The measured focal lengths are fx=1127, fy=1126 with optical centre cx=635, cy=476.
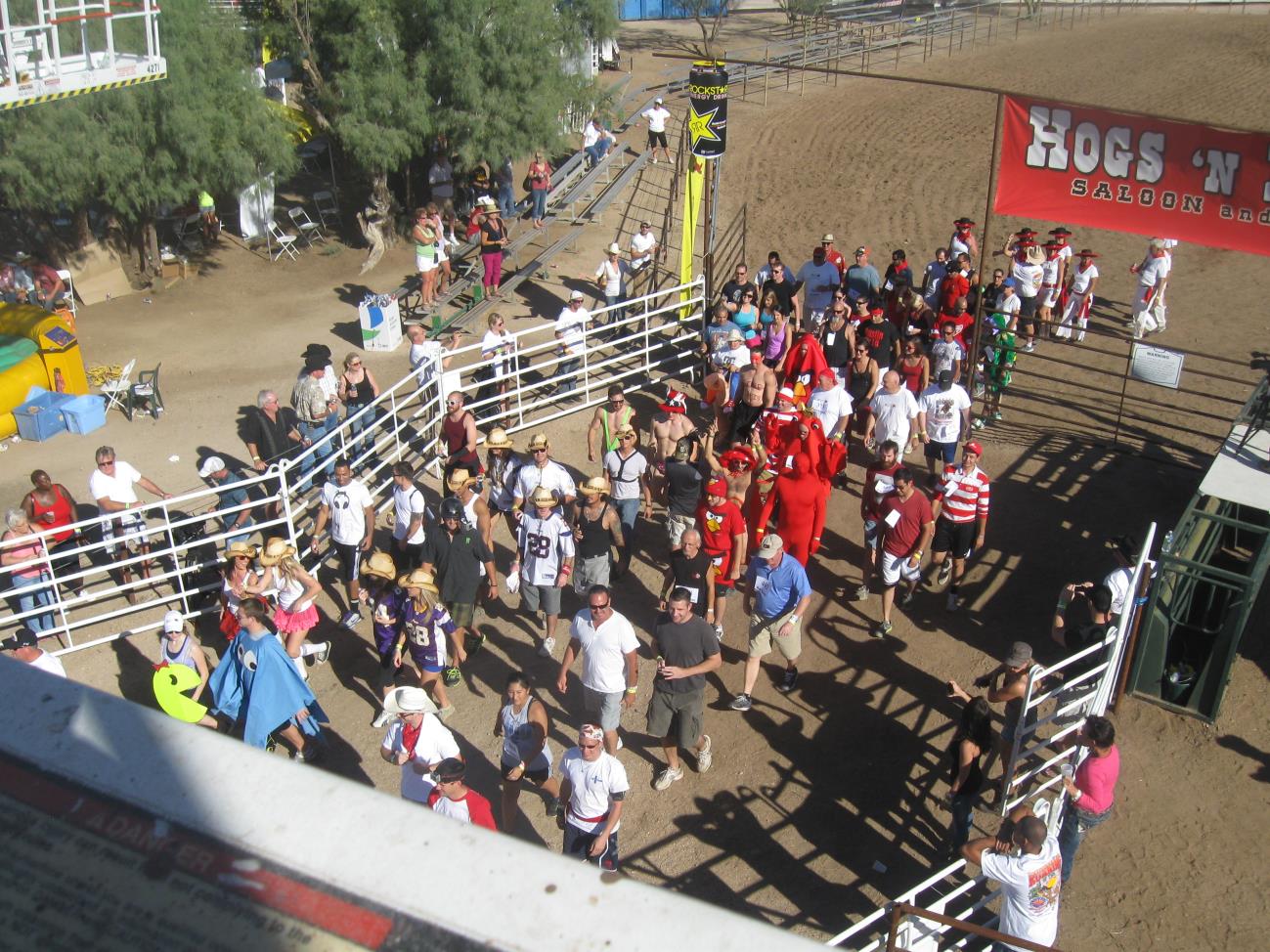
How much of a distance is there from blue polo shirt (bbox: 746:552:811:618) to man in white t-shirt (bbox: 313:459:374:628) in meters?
3.70

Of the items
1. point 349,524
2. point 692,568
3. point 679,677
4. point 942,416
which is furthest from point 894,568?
point 349,524

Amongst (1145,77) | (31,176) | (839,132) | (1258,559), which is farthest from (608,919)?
(1145,77)

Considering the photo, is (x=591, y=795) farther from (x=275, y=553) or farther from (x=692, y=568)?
(x=275, y=553)

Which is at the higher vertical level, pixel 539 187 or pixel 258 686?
pixel 539 187

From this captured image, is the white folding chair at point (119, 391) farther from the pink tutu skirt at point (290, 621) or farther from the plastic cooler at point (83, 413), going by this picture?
the pink tutu skirt at point (290, 621)

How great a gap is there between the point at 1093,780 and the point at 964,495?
3278mm

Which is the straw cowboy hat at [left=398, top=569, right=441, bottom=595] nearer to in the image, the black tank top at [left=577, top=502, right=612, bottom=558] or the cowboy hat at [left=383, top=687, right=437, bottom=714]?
the cowboy hat at [left=383, top=687, right=437, bottom=714]

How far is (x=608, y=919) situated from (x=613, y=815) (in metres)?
4.22

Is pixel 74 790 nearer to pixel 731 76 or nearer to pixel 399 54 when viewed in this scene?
pixel 399 54

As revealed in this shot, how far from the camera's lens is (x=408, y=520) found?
1005 cm

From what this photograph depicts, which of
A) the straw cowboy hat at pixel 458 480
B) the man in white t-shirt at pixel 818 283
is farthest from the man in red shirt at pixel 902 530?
the man in white t-shirt at pixel 818 283

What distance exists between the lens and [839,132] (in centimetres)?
2617

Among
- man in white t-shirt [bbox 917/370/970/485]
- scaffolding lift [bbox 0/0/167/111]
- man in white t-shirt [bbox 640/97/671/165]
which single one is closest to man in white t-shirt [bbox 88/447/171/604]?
scaffolding lift [bbox 0/0/167/111]

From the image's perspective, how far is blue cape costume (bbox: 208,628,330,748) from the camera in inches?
314
